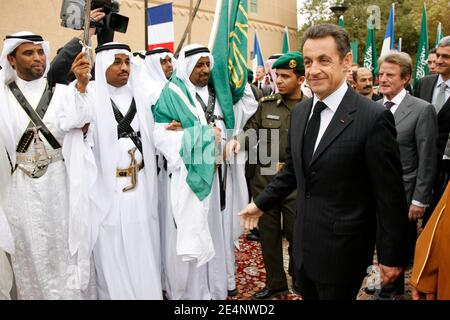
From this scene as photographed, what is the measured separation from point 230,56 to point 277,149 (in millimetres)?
969

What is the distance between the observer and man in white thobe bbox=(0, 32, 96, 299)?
330cm

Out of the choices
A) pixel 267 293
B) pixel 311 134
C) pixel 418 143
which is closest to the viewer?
pixel 311 134

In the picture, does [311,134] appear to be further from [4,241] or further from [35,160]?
[4,241]

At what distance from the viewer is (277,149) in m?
3.97

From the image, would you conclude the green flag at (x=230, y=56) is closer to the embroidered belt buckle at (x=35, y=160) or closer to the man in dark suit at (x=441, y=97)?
the embroidered belt buckle at (x=35, y=160)

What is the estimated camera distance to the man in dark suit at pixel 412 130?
3320 millimetres

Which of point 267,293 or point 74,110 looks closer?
point 74,110

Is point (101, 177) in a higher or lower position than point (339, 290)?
higher

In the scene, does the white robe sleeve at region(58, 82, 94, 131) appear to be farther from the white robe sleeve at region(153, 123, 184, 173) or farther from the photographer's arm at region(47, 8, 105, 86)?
the white robe sleeve at region(153, 123, 184, 173)

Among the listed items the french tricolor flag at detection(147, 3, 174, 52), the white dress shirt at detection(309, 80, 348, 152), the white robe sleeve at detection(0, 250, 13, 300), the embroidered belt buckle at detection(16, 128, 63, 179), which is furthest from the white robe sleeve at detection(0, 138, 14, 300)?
the french tricolor flag at detection(147, 3, 174, 52)

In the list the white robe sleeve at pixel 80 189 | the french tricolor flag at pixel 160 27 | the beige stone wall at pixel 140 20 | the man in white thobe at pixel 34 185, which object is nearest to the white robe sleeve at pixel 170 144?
the white robe sleeve at pixel 80 189

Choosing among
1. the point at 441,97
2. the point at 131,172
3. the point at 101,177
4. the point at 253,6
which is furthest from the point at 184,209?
the point at 253,6

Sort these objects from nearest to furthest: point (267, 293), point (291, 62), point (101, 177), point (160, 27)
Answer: point (101, 177), point (291, 62), point (267, 293), point (160, 27)

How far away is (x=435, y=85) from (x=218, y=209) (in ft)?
8.49
